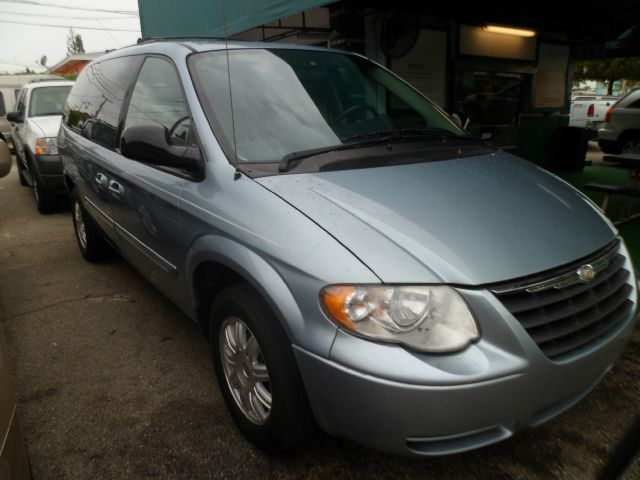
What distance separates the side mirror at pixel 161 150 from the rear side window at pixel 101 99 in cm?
98

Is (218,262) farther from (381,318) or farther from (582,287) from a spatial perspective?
(582,287)

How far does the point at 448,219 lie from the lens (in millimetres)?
1792

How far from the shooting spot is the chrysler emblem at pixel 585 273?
5.68 ft

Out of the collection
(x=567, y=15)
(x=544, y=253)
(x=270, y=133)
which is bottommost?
(x=544, y=253)

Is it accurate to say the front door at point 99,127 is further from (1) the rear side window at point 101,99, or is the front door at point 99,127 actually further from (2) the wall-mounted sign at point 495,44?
(2) the wall-mounted sign at point 495,44

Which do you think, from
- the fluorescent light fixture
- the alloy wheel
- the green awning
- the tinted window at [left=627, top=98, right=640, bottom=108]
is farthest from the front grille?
the tinted window at [left=627, top=98, right=640, bottom=108]

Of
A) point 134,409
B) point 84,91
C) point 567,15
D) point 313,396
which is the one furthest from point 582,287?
point 567,15

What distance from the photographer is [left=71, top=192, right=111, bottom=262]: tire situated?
4.23 meters

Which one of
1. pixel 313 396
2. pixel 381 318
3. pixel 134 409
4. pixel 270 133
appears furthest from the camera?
pixel 134 409

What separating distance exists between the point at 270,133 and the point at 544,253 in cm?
129

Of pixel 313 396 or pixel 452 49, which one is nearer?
pixel 313 396

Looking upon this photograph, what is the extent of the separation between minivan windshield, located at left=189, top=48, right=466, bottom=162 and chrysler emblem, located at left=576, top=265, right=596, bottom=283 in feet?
3.82

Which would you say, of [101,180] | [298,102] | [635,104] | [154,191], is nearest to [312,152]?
[298,102]

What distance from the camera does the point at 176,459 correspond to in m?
2.10
